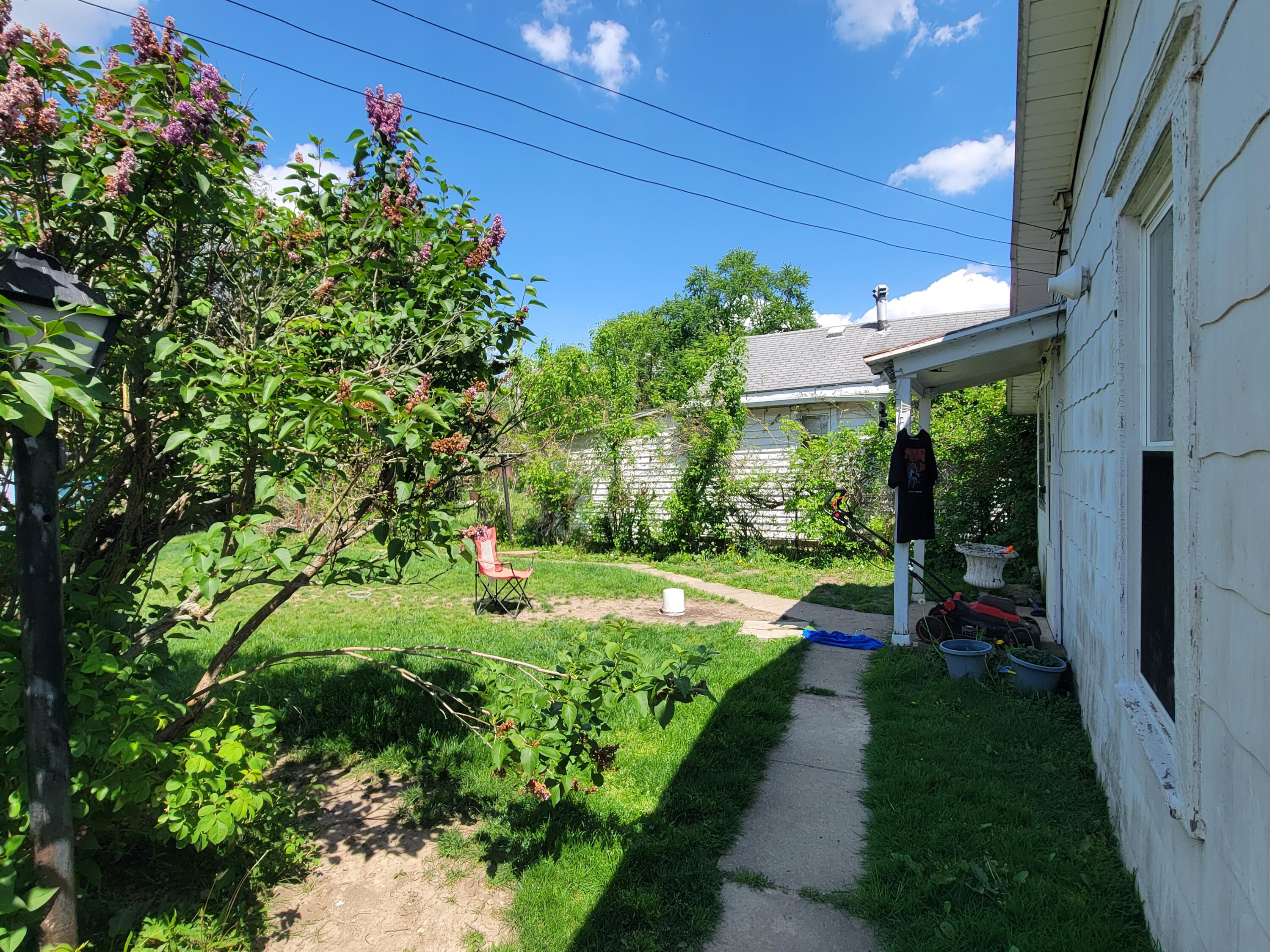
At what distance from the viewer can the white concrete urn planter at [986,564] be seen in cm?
869

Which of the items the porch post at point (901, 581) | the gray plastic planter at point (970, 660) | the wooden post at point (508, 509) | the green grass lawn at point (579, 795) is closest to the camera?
the green grass lawn at point (579, 795)

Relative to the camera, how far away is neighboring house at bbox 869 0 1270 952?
53.2 inches

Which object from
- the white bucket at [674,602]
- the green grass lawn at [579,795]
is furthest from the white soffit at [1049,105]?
the white bucket at [674,602]

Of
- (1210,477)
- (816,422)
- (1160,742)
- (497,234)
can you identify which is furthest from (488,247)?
(816,422)

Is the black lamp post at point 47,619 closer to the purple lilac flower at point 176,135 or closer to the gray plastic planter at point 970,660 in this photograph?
the purple lilac flower at point 176,135

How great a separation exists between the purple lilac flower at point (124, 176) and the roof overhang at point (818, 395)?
34.8 feet

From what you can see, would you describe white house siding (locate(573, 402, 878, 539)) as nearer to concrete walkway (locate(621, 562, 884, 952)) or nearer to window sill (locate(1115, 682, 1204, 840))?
concrete walkway (locate(621, 562, 884, 952))

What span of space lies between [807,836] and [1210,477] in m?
2.33

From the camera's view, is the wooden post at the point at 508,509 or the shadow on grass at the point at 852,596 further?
the wooden post at the point at 508,509

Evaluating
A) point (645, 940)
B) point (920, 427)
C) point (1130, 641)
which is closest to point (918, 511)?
point (920, 427)

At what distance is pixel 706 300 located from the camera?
4394 centimetres

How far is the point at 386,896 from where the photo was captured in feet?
9.24

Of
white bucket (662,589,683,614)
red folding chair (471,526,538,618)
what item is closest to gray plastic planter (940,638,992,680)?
white bucket (662,589,683,614)

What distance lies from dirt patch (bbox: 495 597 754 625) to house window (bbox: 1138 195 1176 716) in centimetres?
490
